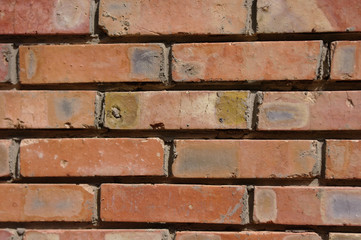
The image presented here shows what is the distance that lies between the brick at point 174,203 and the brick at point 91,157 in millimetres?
41

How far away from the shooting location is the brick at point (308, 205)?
2.68 ft

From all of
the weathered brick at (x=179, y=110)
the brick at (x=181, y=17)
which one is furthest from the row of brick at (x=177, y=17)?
the weathered brick at (x=179, y=110)

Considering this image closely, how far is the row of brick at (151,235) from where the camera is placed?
831 millimetres

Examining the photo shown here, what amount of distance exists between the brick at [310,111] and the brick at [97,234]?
337mm

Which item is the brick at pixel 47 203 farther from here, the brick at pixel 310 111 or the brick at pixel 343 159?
the brick at pixel 343 159

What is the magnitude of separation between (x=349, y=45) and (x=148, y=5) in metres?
0.45

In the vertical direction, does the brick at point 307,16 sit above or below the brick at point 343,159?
above

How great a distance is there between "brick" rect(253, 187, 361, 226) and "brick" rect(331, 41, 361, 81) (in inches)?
9.7

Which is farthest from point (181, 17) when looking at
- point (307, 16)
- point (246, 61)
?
point (307, 16)

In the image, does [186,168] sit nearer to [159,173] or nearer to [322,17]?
[159,173]

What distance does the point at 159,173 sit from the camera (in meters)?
0.85

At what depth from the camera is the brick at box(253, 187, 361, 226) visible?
0.82 meters

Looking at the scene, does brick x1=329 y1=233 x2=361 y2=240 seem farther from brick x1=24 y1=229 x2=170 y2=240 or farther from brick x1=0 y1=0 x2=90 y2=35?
brick x1=0 y1=0 x2=90 y2=35

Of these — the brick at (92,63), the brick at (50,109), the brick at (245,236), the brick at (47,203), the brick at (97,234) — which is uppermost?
the brick at (92,63)
